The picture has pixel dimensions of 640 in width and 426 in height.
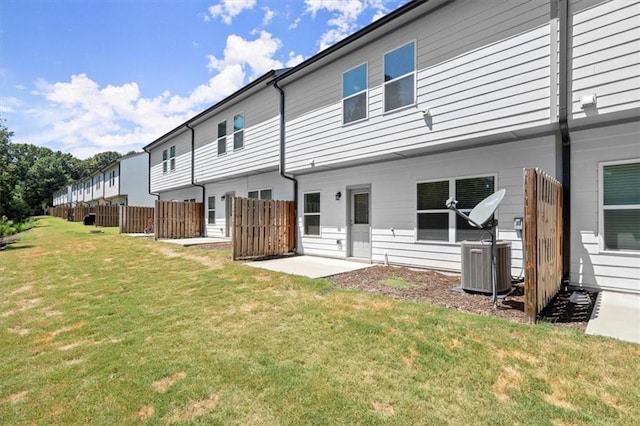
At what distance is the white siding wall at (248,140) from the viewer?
11.2 metres

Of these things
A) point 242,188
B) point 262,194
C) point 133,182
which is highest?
point 133,182

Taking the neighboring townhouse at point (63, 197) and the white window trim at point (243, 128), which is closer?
the white window trim at point (243, 128)

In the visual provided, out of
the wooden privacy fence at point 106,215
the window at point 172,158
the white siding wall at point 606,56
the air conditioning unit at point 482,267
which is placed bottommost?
the air conditioning unit at point 482,267

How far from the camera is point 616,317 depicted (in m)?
4.23

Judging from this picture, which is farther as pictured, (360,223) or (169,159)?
(169,159)

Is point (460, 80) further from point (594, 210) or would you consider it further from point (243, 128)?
point (243, 128)

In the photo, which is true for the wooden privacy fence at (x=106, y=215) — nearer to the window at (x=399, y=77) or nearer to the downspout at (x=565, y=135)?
the window at (x=399, y=77)

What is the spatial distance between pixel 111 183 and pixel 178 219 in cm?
2240

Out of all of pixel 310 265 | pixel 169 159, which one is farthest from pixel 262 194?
pixel 169 159

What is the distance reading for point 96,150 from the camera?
87.8m

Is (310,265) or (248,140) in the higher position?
(248,140)

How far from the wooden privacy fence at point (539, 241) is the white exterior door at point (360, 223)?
4758mm

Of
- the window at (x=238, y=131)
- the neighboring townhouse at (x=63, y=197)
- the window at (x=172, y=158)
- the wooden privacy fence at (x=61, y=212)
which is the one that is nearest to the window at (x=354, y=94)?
the window at (x=238, y=131)

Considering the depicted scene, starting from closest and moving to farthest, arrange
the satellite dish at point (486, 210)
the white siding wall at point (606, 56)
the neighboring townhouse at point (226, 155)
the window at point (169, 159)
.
A: the white siding wall at point (606, 56)
the satellite dish at point (486, 210)
the neighboring townhouse at point (226, 155)
the window at point (169, 159)
